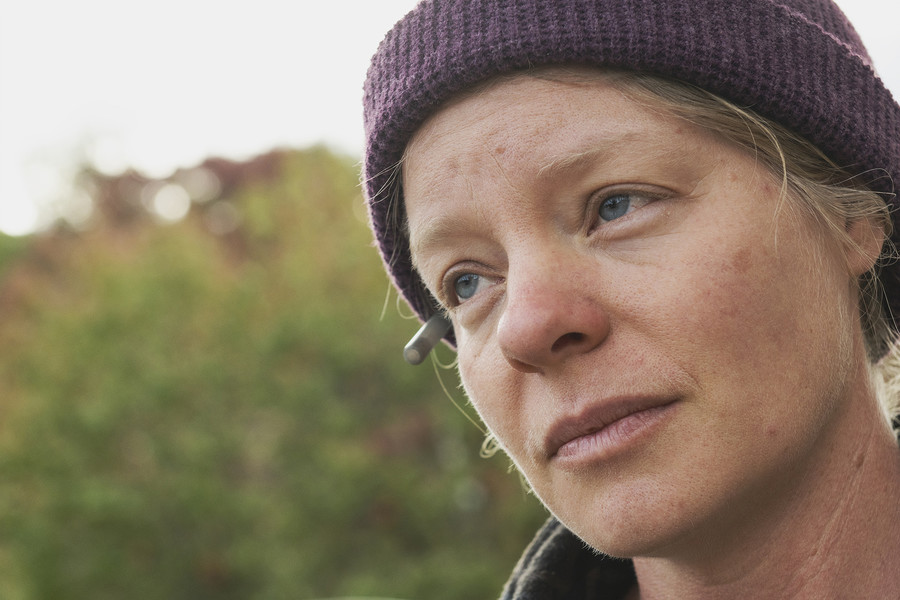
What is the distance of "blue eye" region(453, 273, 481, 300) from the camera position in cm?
197

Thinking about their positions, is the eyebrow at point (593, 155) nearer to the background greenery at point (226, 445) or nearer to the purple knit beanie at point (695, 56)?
the purple knit beanie at point (695, 56)

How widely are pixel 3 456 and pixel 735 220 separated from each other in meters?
17.9

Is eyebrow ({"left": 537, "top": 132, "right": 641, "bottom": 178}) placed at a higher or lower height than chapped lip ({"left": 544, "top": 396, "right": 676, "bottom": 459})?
higher

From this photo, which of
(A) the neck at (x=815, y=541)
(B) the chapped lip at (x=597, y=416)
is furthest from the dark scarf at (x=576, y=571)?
(B) the chapped lip at (x=597, y=416)

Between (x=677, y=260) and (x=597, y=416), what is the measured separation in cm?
31

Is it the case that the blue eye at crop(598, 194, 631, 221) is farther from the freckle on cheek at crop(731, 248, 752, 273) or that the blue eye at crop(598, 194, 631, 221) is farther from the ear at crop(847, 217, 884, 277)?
the ear at crop(847, 217, 884, 277)

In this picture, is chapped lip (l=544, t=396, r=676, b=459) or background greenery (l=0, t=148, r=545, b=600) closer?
chapped lip (l=544, t=396, r=676, b=459)

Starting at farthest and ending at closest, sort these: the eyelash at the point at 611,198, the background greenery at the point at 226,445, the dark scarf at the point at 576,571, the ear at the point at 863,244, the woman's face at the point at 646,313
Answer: the background greenery at the point at 226,445 < the dark scarf at the point at 576,571 < the ear at the point at 863,244 < the eyelash at the point at 611,198 < the woman's face at the point at 646,313

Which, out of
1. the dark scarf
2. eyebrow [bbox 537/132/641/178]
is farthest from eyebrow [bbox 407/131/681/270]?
the dark scarf

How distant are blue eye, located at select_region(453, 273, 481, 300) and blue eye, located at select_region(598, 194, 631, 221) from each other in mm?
375

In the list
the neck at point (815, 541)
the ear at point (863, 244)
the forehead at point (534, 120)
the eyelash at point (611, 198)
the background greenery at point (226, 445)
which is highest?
the background greenery at point (226, 445)

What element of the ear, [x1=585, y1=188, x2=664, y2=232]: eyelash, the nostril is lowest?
the ear

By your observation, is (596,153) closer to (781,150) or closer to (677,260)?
(677,260)

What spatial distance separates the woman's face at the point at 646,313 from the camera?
1540 mm
